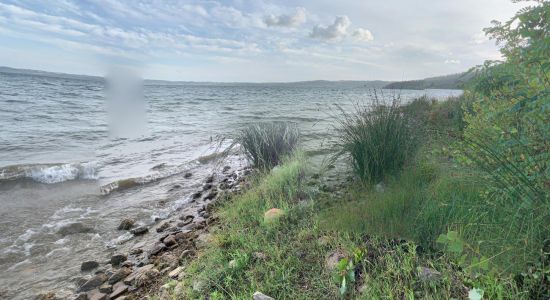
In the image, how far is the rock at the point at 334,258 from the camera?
8.82 ft

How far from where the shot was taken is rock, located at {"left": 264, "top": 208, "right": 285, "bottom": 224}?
368cm

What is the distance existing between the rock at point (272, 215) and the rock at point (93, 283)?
209 cm

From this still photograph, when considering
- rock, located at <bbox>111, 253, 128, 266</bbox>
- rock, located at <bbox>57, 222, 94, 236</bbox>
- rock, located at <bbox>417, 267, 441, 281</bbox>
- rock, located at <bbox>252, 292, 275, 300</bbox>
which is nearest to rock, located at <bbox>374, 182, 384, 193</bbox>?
rock, located at <bbox>417, 267, 441, 281</bbox>

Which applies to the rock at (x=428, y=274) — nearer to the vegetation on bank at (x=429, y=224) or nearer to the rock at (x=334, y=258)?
the vegetation on bank at (x=429, y=224)

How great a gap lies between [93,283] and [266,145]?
419 cm

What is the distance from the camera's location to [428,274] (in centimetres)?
225

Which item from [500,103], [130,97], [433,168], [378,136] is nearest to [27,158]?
[378,136]

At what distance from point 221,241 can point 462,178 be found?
2664 millimetres

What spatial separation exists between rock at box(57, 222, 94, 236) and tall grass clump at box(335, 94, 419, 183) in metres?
4.42

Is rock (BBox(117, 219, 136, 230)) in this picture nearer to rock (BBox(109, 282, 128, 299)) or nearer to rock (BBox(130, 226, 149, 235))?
rock (BBox(130, 226, 149, 235))

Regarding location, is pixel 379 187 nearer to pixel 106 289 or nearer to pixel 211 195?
pixel 106 289

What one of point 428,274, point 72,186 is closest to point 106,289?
point 428,274

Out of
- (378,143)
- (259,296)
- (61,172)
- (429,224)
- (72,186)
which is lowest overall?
(72,186)

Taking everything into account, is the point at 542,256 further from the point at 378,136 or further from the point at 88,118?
the point at 88,118
